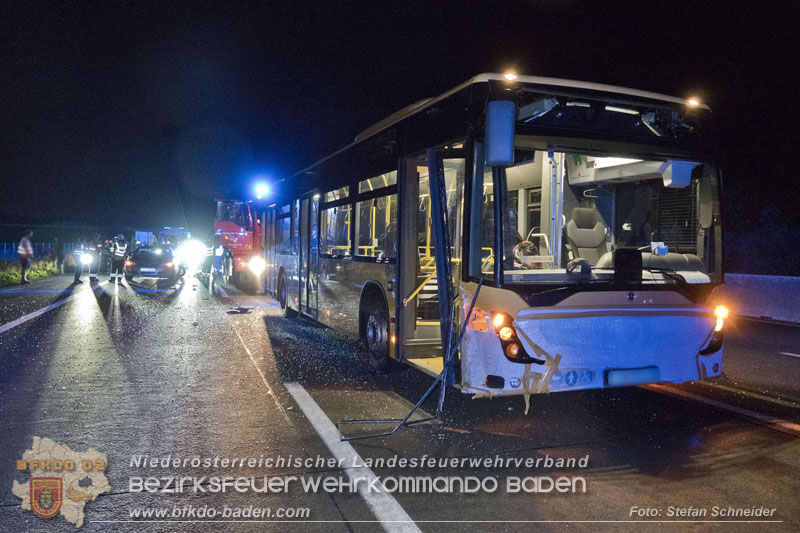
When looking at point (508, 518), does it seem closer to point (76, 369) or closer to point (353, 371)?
point (353, 371)

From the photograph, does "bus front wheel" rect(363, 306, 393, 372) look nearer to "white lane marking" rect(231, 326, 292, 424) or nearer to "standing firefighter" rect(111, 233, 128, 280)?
"white lane marking" rect(231, 326, 292, 424)

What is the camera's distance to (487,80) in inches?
210

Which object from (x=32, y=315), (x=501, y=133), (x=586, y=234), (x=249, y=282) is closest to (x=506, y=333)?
(x=586, y=234)

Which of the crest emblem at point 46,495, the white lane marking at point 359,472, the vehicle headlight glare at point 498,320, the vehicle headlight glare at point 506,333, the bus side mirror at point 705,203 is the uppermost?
the bus side mirror at point 705,203

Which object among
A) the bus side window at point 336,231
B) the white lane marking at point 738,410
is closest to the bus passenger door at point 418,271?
Result: the bus side window at point 336,231

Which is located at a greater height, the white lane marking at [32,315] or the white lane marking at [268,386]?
the white lane marking at [32,315]

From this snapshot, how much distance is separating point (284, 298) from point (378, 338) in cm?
663

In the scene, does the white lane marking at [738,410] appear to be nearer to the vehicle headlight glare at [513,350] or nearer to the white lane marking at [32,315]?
the vehicle headlight glare at [513,350]

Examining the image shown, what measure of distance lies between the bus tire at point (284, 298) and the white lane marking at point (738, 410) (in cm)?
842

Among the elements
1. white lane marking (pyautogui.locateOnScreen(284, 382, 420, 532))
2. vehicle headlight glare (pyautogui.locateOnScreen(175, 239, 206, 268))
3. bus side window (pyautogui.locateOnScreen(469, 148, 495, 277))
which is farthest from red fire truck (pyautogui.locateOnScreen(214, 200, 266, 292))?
bus side window (pyautogui.locateOnScreen(469, 148, 495, 277))

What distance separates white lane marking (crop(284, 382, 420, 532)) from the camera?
3847 mm

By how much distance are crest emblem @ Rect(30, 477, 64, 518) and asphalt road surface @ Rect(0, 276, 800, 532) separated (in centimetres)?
9

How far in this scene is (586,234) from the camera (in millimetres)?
5957

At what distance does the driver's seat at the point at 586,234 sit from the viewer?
19.1ft
